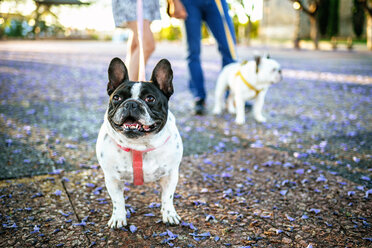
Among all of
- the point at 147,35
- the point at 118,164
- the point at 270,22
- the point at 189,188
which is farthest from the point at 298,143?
the point at 270,22

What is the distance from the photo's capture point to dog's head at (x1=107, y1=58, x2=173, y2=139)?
1.88 metres

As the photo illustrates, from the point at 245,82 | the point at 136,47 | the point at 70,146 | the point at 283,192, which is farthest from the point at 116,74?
the point at 245,82

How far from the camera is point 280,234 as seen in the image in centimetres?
214

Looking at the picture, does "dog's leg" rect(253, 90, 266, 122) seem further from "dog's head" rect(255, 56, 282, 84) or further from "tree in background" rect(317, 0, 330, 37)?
"tree in background" rect(317, 0, 330, 37)

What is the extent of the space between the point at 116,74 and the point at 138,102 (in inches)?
13.8

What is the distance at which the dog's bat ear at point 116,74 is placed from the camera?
2.09 meters

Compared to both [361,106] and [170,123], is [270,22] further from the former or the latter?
[170,123]

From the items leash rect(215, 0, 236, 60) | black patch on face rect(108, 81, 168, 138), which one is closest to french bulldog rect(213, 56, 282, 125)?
leash rect(215, 0, 236, 60)

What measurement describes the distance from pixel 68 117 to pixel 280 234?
12.8 feet

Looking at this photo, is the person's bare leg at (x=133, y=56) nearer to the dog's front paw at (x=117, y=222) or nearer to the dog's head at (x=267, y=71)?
the dog's front paw at (x=117, y=222)

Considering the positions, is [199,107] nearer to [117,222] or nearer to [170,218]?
[170,218]

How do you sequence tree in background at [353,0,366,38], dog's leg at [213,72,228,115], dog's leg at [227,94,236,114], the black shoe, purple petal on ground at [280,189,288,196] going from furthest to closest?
tree in background at [353,0,366,38] → dog's leg at [227,94,236,114] → the black shoe → dog's leg at [213,72,228,115] → purple petal on ground at [280,189,288,196]

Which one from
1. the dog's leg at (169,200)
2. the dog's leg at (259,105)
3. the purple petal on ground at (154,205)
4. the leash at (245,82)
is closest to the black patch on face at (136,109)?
the dog's leg at (169,200)

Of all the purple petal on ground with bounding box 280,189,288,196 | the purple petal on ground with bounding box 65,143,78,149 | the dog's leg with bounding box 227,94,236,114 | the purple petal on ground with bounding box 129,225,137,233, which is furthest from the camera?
the dog's leg with bounding box 227,94,236,114
